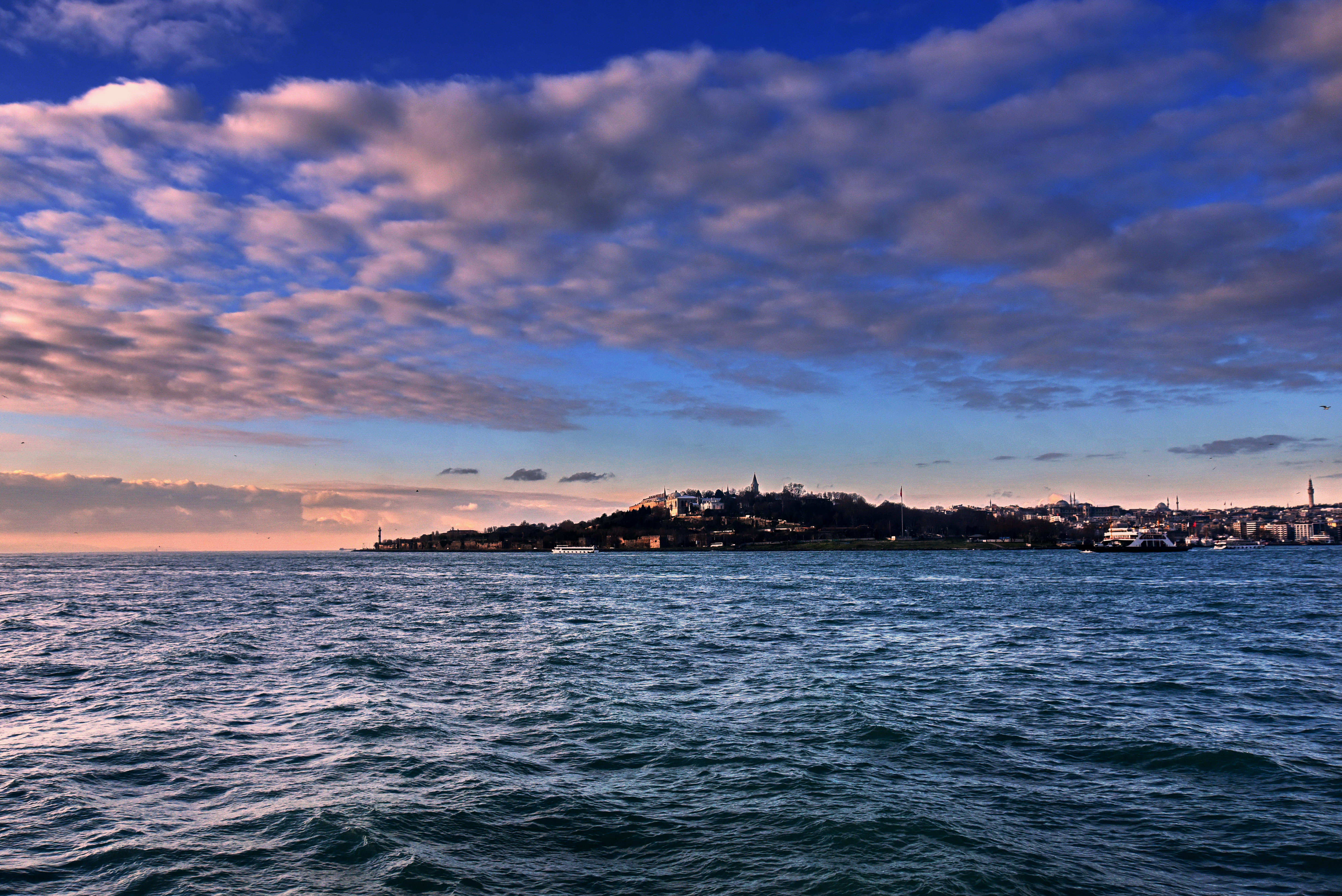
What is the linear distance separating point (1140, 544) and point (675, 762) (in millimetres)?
198617

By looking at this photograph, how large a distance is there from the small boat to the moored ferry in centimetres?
5

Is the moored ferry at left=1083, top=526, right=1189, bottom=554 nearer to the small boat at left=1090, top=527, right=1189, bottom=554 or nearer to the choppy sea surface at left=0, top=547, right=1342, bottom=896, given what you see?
the small boat at left=1090, top=527, right=1189, bottom=554

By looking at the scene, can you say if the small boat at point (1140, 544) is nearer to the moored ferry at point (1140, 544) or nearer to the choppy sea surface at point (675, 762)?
the moored ferry at point (1140, 544)

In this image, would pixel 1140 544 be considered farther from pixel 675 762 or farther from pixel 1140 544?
pixel 675 762

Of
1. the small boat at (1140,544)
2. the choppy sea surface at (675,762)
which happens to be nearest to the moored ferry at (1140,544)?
the small boat at (1140,544)

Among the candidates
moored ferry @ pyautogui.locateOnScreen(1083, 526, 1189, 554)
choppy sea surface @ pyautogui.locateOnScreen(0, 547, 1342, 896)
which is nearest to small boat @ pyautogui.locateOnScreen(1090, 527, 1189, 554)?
moored ferry @ pyautogui.locateOnScreen(1083, 526, 1189, 554)

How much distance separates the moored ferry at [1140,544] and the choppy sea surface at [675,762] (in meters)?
165

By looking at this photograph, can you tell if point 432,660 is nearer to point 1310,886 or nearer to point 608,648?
point 608,648

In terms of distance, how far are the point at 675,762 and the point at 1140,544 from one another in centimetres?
19859

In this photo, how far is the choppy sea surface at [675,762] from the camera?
1065cm

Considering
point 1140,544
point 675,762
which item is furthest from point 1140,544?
point 675,762

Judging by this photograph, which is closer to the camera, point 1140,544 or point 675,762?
point 675,762

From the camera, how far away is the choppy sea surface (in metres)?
10.6

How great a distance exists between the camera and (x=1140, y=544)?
181750 mm
